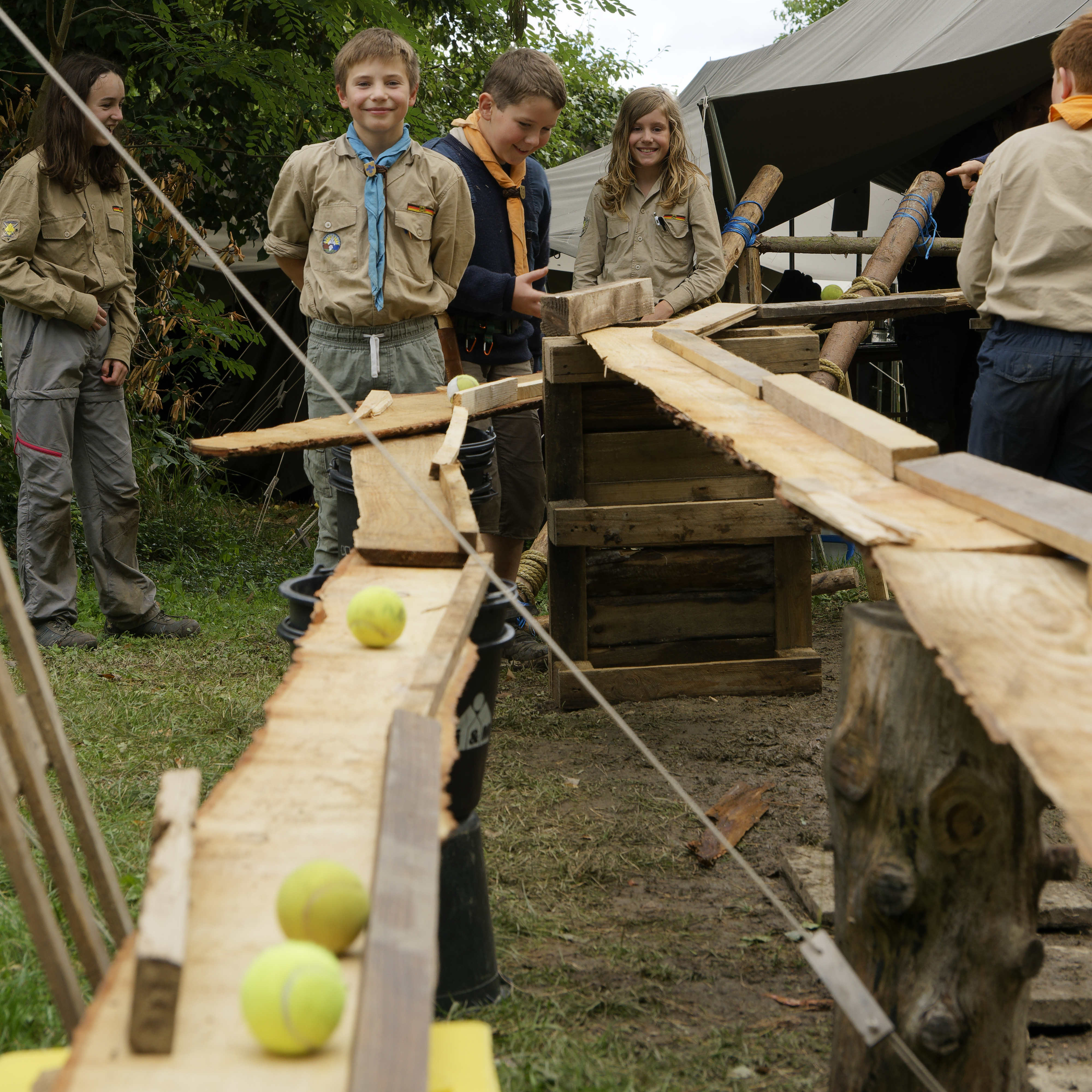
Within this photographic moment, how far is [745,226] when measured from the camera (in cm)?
736

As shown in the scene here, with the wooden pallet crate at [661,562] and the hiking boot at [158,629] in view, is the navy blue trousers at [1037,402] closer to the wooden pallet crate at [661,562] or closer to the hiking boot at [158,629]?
the wooden pallet crate at [661,562]

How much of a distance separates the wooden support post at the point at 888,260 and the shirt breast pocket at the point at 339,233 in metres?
2.88

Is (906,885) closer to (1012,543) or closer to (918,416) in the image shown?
(1012,543)

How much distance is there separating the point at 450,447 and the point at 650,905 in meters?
1.32

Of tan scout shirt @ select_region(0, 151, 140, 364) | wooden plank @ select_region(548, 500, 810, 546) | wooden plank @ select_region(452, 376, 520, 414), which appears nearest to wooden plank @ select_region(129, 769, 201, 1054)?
wooden plank @ select_region(452, 376, 520, 414)

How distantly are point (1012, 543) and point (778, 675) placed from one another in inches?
125

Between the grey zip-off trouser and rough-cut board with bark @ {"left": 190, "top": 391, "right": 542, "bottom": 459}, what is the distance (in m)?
1.84

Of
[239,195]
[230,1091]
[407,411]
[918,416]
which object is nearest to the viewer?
[230,1091]

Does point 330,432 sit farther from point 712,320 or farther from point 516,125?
point 516,125

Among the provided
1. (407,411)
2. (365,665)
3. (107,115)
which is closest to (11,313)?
(107,115)

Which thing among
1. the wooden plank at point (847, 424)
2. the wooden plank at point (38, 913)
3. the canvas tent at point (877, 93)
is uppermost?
the canvas tent at point (877, 93)

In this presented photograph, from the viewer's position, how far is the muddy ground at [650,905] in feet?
8.29

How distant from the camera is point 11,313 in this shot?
17.1 feet

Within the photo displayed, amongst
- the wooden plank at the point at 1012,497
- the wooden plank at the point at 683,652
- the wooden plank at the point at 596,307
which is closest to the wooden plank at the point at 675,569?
the wooden plank at the point at 683,652
